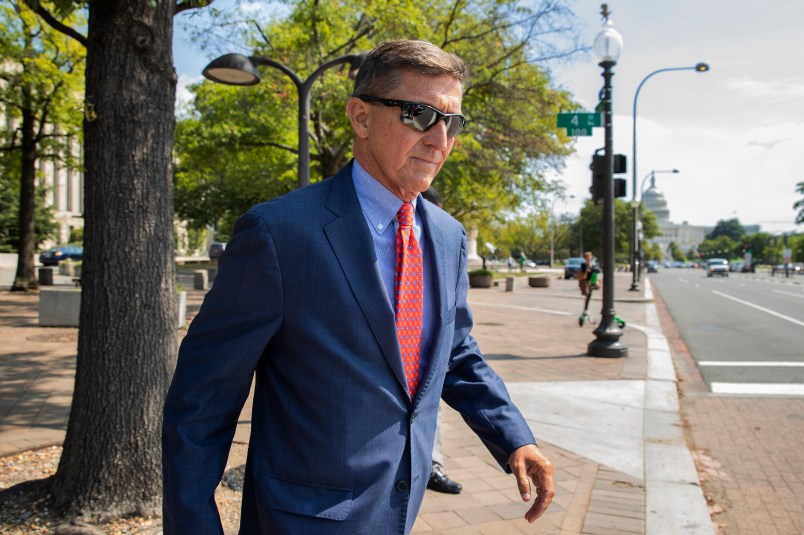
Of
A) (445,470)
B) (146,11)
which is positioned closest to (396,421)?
(146,11)

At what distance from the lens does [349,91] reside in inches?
483

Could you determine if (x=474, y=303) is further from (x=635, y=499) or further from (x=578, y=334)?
(x=635, y=499)

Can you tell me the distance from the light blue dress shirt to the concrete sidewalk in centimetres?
214

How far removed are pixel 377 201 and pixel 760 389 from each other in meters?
7.51

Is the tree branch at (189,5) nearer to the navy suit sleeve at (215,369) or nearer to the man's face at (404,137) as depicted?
the man's face at (404,137)

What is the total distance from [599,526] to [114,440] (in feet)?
8.55

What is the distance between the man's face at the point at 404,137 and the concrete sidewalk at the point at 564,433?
239 cm

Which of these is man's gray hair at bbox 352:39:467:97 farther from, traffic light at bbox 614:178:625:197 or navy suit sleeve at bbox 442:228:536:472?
traffic light at bbox 614:178:625:197

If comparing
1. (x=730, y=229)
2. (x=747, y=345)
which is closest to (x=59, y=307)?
(x=747, y=345)

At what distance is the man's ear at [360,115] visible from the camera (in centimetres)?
162

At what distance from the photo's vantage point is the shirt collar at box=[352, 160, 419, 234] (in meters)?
1.62

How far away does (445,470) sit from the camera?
14.3 feet

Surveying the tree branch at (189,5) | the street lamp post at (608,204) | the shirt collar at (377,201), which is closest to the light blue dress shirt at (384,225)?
the shirt collar at (377,201)

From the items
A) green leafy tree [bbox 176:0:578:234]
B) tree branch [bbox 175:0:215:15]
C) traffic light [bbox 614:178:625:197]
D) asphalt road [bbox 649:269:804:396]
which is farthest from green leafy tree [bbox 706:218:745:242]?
tree branch [bbox 175:0:215:15]
